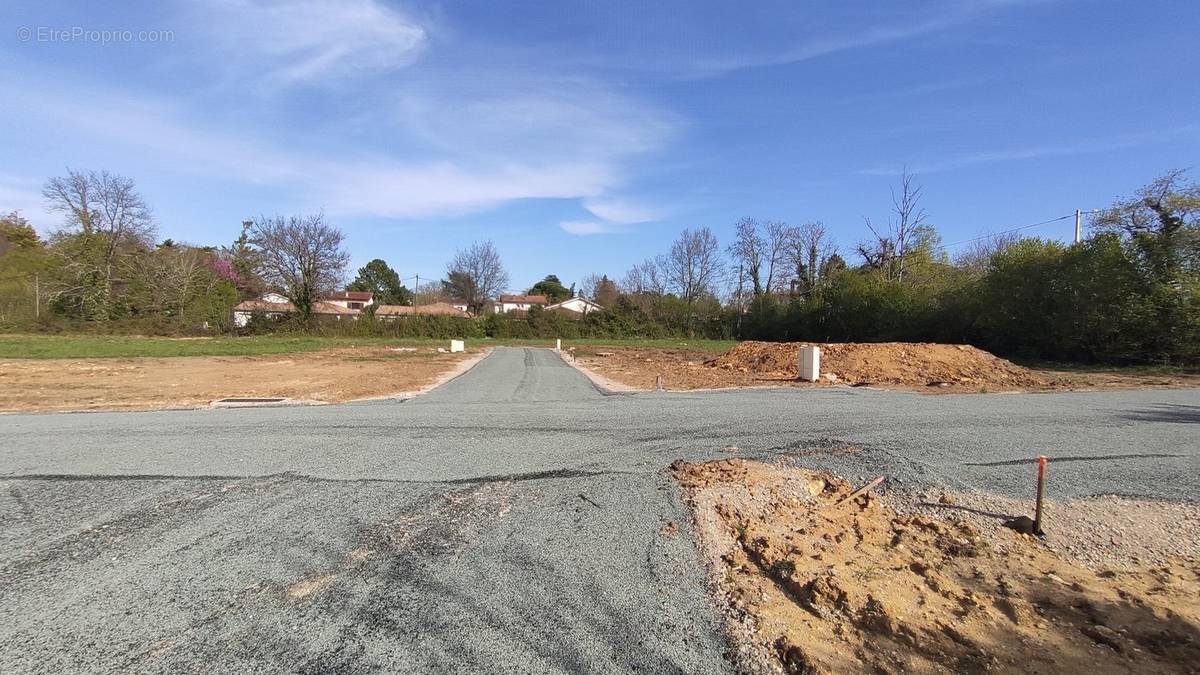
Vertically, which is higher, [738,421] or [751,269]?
[751,269]

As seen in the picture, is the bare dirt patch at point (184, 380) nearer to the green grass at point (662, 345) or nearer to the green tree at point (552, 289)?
the green grass at point (662, 345)

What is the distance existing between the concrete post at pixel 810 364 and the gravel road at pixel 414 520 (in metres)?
7.08

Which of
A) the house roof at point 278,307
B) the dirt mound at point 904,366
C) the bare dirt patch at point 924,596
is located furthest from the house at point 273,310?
the bare dirt patch at point 924,596

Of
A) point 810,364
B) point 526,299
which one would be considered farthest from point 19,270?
point 810,364

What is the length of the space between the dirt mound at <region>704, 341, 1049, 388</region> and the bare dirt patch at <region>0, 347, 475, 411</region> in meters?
12.7

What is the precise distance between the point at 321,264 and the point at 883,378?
47.7 metres

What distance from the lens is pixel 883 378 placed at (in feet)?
59.8

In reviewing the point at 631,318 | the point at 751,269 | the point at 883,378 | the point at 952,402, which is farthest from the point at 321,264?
the point at 952,402

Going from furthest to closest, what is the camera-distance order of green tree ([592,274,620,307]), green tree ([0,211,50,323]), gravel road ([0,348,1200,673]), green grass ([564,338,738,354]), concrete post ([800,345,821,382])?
green tree ([592,274,620,307]), green tree ([0,211,50,323]), green grass ([564,338,738,354]), concrete post ([800,345,821,382]), gravel road ([0,348,1200,673])

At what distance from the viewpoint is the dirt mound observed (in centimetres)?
1759

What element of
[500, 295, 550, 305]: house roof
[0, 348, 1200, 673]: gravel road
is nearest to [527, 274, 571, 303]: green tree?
[500, 295, 550, 305]: house roof

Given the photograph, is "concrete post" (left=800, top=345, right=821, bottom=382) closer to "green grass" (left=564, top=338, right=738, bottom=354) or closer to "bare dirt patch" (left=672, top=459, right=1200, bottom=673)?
"bare dirt patch" (left=672, top=459, right=1200, bottom=673)

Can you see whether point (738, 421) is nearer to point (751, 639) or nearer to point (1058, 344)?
point (751, 639)

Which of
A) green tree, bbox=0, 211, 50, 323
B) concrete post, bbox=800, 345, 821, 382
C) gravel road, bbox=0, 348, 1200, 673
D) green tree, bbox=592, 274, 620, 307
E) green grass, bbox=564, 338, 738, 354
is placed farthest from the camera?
green tree, bbox=592, 274, 620, 307
